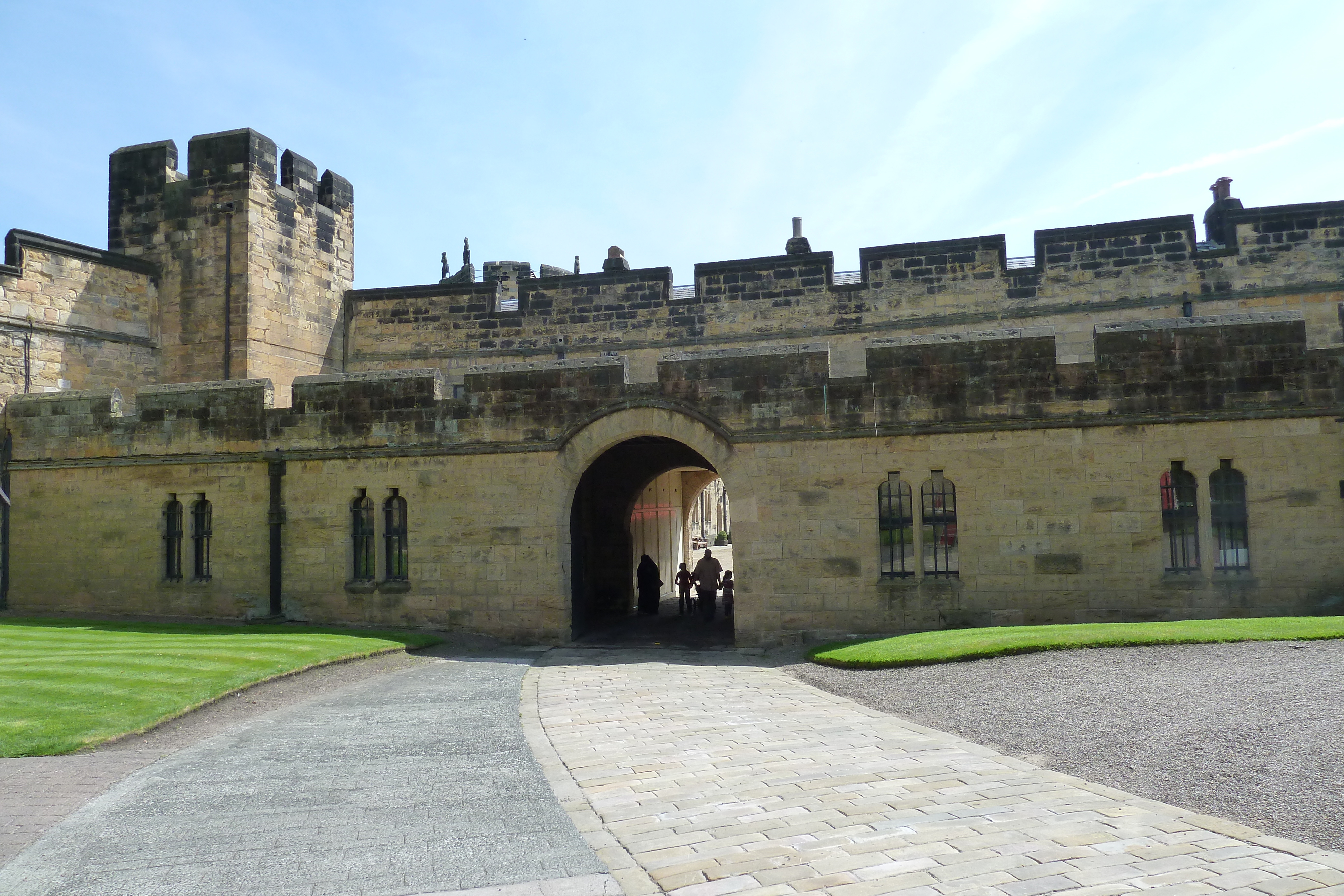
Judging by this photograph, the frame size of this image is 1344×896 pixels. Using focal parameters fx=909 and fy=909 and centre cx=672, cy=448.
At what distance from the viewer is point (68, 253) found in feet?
59.2

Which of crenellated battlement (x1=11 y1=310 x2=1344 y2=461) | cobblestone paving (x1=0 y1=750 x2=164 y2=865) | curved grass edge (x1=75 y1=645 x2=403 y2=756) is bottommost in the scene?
cobblestone paving (x1=0 y1=750 x2=164 y2=865)

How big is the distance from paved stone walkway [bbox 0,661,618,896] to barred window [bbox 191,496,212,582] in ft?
27.7

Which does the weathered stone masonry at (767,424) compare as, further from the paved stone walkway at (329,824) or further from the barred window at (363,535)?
the paved stone walkway at (329,824)

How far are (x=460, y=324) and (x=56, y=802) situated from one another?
14443 mm

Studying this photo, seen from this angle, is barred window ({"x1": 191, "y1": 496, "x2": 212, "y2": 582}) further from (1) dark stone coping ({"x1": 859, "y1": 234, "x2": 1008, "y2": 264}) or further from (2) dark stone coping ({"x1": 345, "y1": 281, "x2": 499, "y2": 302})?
(1) dark stone coping ({"x1": 859, "y1": 234, "x2": 1008, "y2": 264})

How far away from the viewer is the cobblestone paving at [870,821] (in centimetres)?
473

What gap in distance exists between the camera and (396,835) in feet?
18.8

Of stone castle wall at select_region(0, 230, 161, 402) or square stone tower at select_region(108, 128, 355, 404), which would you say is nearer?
stone castle wall at select_region(0, 230, 161, 402)

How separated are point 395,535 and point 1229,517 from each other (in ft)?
42.8

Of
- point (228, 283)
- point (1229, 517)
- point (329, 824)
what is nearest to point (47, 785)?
point (329, 824)

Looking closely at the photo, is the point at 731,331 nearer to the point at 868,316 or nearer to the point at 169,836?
the point at 868,316

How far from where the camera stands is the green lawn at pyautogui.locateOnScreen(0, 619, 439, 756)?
27.7 ft

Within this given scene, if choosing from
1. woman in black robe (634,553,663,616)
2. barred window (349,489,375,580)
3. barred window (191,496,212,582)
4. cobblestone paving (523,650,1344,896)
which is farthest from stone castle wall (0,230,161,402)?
cobblestone paving (523,650,1344,896)

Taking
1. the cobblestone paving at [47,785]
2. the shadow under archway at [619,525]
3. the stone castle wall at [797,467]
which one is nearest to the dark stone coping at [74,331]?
the stone castle wall at [797,467]
